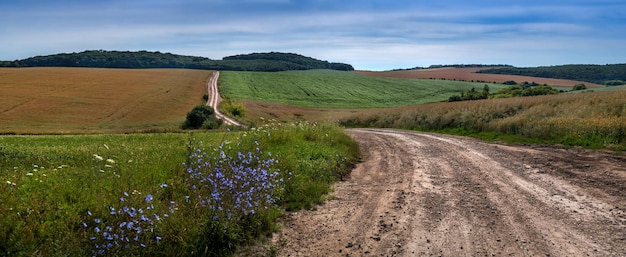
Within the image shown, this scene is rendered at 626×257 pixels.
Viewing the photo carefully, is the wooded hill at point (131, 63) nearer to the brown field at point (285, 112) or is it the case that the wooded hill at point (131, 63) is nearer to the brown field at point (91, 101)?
the brown field at point (91, 101)

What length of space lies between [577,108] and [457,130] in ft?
21.2

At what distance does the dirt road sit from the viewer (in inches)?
227

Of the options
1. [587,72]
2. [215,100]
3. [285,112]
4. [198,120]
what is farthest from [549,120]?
[587,72]

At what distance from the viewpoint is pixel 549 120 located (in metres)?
18.7

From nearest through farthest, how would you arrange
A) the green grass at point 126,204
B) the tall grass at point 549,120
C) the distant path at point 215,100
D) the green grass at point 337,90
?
the green grass at point 126,204 → the tall grass at point 549,120 → the distant path at point 215,100 → the green grass at point 337,90

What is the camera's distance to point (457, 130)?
25.4 meters

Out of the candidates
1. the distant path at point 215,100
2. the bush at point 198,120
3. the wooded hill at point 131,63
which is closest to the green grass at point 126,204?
the bush at point 198,120

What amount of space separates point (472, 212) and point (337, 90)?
251 ft

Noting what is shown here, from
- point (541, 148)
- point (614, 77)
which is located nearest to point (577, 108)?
point (541, 148)

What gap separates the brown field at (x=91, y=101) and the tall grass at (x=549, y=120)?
24.4 metres

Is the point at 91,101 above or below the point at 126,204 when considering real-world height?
below

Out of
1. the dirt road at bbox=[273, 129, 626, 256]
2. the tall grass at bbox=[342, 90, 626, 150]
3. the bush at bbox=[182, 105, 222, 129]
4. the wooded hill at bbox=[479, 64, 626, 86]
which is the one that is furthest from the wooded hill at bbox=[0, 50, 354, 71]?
the dirt road at bbox=[273, 129, 626, 256]

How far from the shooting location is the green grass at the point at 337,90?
70.6 meters

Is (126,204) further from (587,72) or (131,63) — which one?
(131,63)
